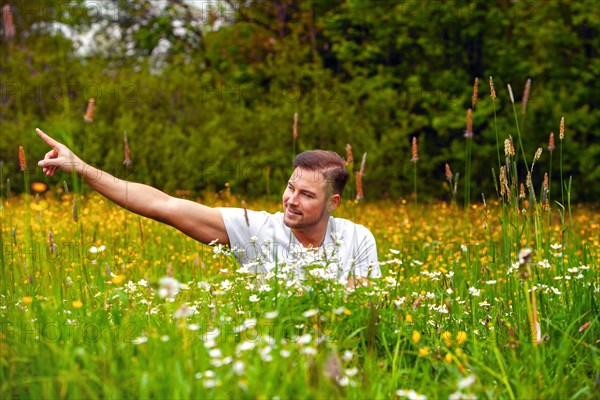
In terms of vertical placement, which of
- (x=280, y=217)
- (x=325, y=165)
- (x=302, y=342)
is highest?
(x=325, y=165)

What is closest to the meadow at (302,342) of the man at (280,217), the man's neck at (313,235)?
the man at (280,217)

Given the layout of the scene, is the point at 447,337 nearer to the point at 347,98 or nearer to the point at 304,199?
the point at 304,199

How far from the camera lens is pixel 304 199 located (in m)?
4.13

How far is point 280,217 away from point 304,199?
Result: 0.30 meters

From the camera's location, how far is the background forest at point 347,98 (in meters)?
13.7

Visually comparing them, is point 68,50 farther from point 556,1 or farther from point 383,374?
point 383,374

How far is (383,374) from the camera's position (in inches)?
119

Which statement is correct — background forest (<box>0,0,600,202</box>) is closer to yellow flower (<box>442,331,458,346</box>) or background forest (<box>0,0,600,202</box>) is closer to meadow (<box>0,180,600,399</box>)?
meadow (<box>0,180,600,399</box>)

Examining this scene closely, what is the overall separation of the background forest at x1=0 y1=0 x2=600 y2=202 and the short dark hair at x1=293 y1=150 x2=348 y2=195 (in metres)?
8.74

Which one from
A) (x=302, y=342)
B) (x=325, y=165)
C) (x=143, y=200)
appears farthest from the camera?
(x=325, y=165)

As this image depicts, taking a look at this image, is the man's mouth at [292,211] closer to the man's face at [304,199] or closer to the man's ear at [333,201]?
the man's face at [304,199]

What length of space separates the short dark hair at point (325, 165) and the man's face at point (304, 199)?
0.04 metres

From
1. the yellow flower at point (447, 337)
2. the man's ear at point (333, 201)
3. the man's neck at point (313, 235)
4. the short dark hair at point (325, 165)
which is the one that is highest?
the short dark hair at point (325, 165)

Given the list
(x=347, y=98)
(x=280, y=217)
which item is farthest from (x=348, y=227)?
(x=347, y=98)
